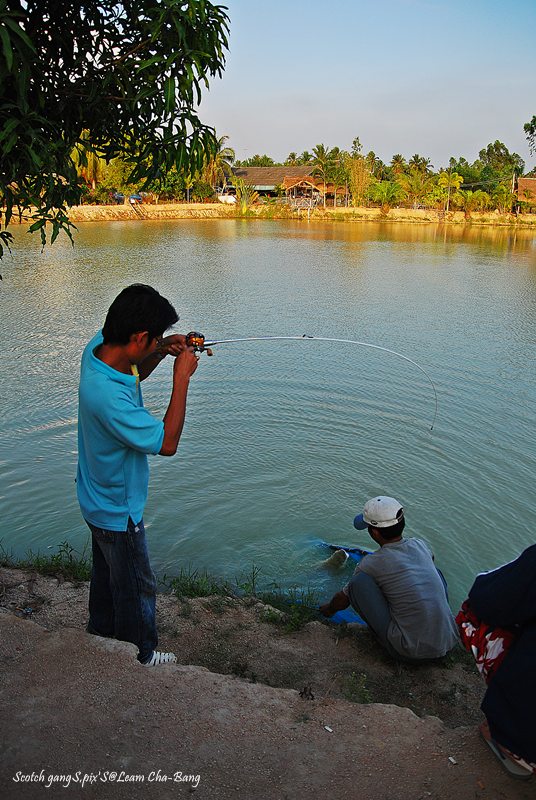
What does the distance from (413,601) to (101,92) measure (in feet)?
9.36

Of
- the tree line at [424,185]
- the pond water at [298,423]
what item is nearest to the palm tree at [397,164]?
the tree line at [424,185]

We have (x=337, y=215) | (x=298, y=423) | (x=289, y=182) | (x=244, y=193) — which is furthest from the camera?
(x=289, y=182)

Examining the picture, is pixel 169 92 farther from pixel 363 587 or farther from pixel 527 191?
pixel 527 191

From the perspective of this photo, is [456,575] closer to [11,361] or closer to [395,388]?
[395,388]

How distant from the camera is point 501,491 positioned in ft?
20.1

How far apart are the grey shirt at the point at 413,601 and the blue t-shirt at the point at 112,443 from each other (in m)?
1.41

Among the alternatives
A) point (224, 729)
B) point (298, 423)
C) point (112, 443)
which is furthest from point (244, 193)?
point (224, 729)

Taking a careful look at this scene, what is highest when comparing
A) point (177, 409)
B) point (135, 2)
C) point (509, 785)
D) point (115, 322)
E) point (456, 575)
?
point (135, 2)

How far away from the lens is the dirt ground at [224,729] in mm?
2191

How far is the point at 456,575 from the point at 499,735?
8.74ft

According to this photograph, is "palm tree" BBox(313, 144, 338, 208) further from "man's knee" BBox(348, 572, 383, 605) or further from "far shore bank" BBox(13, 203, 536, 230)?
"man's knee" BBox(348, 572, 383, 605)

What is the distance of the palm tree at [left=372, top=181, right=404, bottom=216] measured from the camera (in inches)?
2117

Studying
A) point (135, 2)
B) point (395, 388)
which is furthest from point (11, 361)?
point (135, 2)

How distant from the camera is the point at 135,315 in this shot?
249 cm
